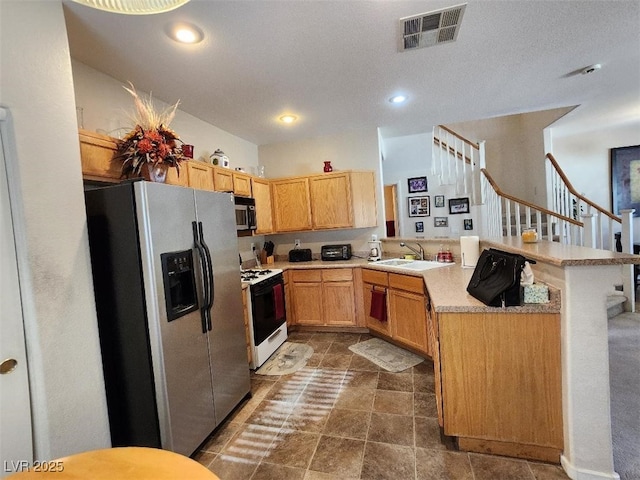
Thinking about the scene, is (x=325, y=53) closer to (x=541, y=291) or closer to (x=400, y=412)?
(x=541, y=291)

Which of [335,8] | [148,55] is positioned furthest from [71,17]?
[335,8]

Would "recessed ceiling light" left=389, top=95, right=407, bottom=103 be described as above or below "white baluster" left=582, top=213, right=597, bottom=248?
above

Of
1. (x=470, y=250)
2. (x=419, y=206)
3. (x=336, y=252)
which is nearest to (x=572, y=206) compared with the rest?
(x=419, y=206)

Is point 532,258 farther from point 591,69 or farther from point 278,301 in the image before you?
point 278,301

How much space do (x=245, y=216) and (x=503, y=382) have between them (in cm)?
271

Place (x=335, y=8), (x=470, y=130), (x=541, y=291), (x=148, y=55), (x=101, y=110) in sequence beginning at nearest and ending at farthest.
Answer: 1. (x=541, y=291)
2. (x=335, y=8)
3. (x=148, y=55)
4. (x=101, y=110)
5. (x=470, y=130)

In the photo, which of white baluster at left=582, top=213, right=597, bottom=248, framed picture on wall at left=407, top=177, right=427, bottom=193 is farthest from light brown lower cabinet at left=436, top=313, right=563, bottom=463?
framed picture on wall at left=407, top=177, right=427, bottom=193

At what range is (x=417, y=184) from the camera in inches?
236

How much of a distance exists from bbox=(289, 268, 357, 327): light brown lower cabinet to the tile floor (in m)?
0.92

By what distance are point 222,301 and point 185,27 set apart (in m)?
1.82

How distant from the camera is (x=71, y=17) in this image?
1643mm

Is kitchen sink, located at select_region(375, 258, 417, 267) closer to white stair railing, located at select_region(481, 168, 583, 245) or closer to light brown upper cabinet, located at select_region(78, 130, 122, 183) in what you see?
white stair railing, located at select_region(481, 168, 583, 245)

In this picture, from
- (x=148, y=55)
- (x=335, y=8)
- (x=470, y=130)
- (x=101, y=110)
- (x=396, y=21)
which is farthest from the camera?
(x=470, y=130)

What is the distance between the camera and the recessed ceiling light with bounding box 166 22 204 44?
1.74 m
